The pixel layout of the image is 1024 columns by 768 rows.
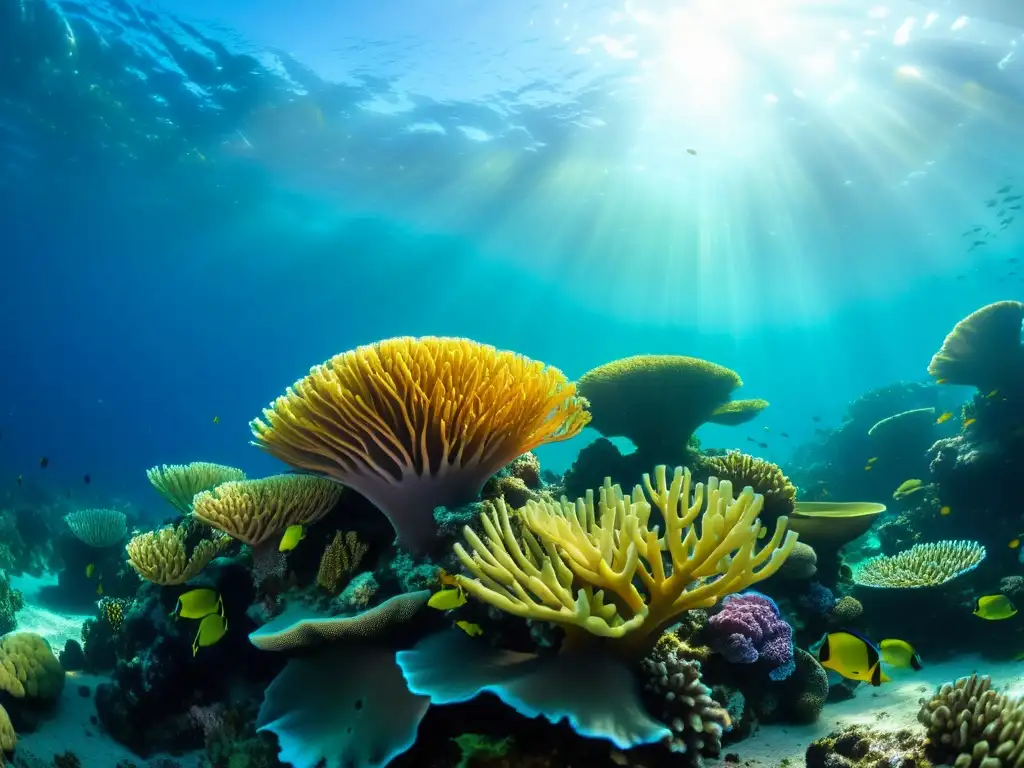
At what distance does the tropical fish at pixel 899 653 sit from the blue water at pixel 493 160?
3.99m

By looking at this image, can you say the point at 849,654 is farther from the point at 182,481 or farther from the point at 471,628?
the point at 182,481

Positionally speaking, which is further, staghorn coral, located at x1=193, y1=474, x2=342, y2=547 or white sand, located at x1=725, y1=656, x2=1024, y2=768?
staghorn coral, located at x1=193, y1=474, x2=342, y2=547

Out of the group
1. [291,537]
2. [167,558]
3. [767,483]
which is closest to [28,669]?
[167,558]

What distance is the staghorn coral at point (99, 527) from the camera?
33.1 ft

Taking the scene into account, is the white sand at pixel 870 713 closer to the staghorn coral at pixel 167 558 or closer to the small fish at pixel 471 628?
the small fish at pixel 471 628

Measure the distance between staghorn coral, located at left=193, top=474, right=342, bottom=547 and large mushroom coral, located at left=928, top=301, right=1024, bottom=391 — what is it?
10.4m

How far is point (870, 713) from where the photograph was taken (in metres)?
3.98

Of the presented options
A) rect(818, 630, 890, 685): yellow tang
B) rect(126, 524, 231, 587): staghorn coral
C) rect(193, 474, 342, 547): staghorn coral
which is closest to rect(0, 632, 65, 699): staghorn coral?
rect(126, 524, 231, 587): staghorn coral

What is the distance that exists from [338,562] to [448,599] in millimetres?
1303

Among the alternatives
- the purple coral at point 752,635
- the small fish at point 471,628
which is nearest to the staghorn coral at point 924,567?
the purple coral at point 752,635

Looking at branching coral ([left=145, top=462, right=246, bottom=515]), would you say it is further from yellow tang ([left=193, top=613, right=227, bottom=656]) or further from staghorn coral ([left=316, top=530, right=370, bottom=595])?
staghorn coral ([left=316, top=530, right=370, bottom=595])

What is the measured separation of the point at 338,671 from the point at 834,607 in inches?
183

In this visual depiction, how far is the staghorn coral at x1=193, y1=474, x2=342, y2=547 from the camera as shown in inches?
158

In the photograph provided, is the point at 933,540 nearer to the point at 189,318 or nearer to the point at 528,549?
the point at 528,549
